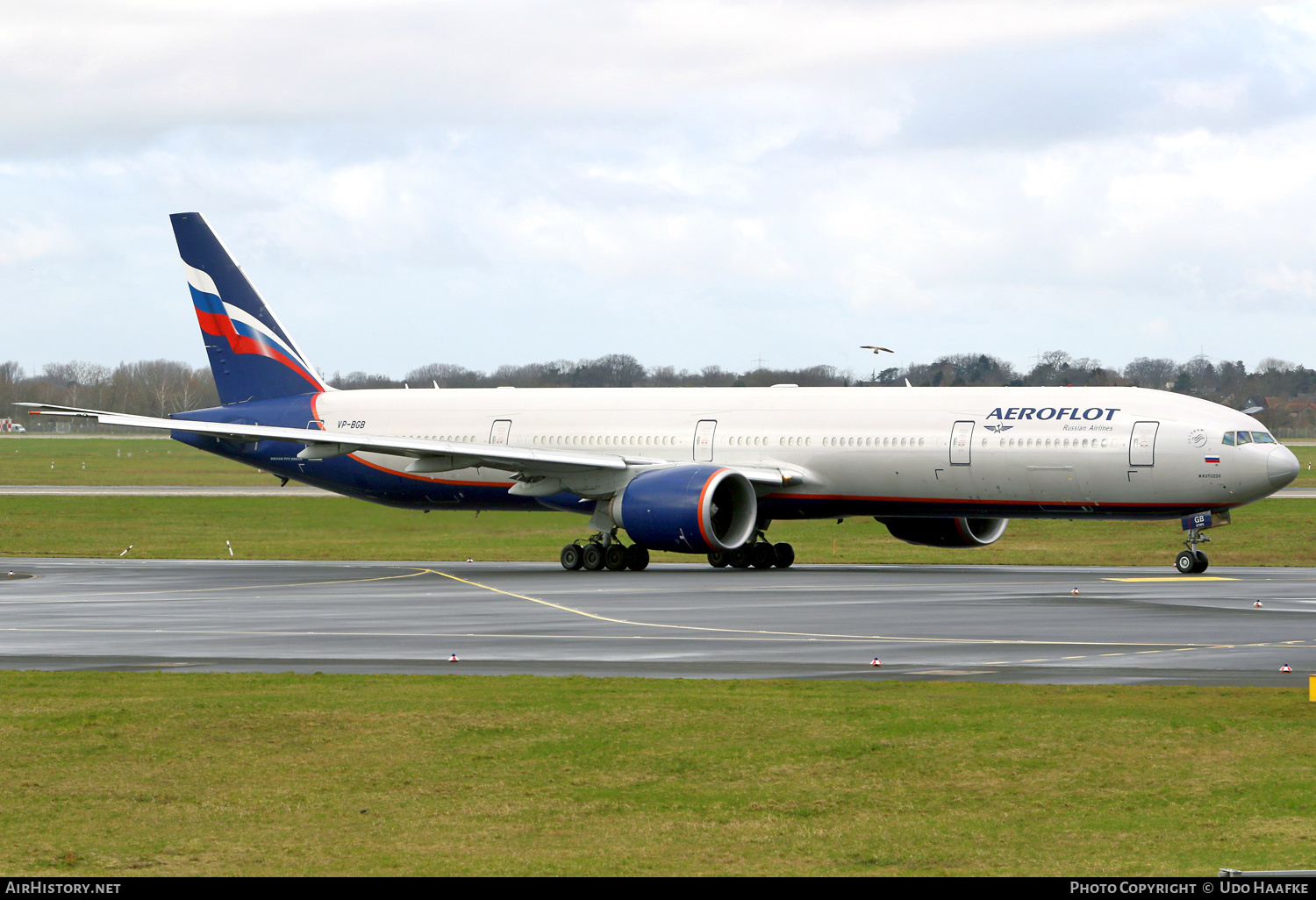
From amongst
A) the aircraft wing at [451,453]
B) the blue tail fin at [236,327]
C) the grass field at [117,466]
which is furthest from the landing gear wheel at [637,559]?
the grass field at [117,466]

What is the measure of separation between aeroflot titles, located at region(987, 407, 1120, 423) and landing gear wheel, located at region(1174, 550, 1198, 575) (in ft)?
11.4

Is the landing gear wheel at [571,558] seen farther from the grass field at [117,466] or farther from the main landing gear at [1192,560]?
the grass field at [117,466]

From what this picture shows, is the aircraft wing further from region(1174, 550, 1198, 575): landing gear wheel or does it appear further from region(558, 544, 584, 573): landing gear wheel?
region(1174, 550, 1198, 575): landing gear wheel

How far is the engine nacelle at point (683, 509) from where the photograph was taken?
37156 mm

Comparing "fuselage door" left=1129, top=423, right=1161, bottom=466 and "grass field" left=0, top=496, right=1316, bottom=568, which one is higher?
"fuselage door" left=1129, top=423, right=1161, bottom=466

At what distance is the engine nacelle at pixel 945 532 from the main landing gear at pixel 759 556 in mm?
2898

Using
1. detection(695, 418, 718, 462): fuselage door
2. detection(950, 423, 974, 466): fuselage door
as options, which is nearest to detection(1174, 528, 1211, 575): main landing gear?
detection(950, 423, 974, 466): fuselage door

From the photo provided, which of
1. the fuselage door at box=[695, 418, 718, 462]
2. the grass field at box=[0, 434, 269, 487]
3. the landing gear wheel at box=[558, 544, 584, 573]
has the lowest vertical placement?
the grass field at box=[0, 434, 269, 487]

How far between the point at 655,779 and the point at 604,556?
28038 millimetres

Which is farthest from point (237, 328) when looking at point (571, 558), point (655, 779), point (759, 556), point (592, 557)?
point (655, 779)

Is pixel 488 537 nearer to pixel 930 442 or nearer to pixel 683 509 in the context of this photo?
pixel 683 509

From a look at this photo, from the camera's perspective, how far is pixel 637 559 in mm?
40406

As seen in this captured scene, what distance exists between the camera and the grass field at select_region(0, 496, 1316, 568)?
46688 mm
